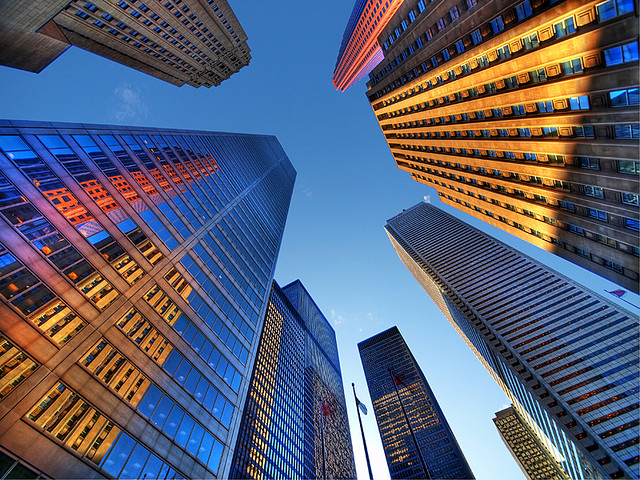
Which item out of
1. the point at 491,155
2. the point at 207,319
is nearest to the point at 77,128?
the point at 207,319

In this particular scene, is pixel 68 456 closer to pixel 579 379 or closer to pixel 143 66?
pixel 143 66

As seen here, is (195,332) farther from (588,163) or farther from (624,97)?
(588,163)

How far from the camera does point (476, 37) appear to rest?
39875mm

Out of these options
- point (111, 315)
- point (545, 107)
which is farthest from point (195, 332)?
point (545, 107)

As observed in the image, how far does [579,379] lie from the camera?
72938mm

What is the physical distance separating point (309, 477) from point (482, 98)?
4570 inches

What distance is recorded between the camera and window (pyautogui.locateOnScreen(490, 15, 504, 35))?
36.0 meters

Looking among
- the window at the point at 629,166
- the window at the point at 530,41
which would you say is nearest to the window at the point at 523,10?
the window at the point at 530,41

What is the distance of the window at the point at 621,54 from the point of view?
2380 cm

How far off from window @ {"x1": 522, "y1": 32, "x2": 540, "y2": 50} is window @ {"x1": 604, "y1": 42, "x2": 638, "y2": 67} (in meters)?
8.04

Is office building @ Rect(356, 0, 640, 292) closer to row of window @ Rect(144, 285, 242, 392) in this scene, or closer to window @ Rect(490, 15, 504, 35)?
window @ Rect(490, 15, 504, 35)

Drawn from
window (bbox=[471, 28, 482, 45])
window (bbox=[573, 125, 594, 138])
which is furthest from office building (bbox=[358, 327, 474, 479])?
window (bbox=[471, 28, 482, 45])

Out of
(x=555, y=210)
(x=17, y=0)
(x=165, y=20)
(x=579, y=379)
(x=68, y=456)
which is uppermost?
(x=165, y=20)

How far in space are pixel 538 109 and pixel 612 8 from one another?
41.2ft
